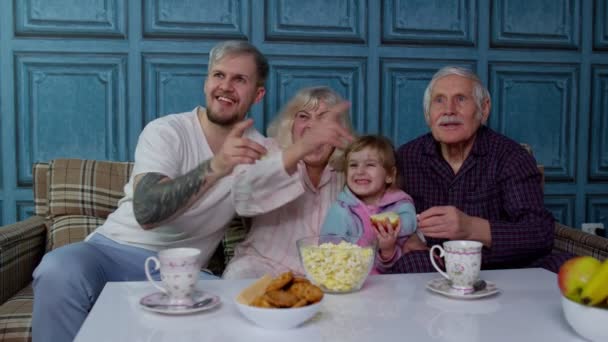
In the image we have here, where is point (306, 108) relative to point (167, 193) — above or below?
above

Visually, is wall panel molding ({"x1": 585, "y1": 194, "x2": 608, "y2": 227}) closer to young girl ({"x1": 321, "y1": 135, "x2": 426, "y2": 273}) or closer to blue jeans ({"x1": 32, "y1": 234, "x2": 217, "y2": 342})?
young girl ({"x1": 321, "y1": 135, "x2": 426, "y2": 273})

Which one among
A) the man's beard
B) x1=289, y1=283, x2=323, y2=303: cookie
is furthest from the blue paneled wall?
x1=289, y1=283, x2=323, y2=303: cookie

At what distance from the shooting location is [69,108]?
2.70 meters

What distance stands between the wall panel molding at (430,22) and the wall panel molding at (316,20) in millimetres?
133

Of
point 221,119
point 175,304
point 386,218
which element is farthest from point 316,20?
point 175,304

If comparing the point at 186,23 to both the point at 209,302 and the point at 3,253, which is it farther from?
the point at 209,302

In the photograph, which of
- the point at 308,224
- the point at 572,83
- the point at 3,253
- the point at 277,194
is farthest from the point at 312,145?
the point at 572,83

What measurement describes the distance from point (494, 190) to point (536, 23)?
53.3 inches

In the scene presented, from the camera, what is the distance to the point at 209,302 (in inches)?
49.5

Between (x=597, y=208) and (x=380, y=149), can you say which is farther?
(x=597, y=208)

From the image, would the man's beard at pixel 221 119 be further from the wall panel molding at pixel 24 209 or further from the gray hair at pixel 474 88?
the wall panel molding at pixel 24 209

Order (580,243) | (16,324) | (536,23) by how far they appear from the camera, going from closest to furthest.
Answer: (16,324), (580,243), (536,23)

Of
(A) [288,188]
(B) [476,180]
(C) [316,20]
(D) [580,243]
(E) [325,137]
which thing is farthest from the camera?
(C) [316,20]

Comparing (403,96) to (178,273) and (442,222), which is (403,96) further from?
(178,273)
